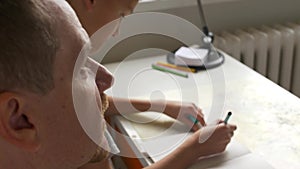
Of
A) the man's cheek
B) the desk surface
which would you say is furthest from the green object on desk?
the man's cheek

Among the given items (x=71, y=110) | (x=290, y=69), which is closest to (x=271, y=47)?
(x=290, y=69)

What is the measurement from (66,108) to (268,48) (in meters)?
1.48

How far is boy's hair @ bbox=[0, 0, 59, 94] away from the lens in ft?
1.92

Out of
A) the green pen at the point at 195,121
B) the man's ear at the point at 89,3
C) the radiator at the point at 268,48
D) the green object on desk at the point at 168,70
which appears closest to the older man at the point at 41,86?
the man's ear at the point at 89,3

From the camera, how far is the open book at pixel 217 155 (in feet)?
3.54

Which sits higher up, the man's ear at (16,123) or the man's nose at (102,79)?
the man's ear at (16,123)

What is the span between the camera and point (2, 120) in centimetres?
61

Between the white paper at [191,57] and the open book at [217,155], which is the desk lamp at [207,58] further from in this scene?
the open book at [217,155]

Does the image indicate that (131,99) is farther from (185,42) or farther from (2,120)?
(2,120)

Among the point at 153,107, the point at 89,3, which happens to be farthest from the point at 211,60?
the point at 89,3

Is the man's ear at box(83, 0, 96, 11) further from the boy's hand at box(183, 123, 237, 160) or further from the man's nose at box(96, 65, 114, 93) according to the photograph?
the boy's hand at box(183, 123, 237, 160)

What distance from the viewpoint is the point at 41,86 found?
0.62 meters

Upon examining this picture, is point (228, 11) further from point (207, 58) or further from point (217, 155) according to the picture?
point (217, 155)

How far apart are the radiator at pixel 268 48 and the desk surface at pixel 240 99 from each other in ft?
0.74
